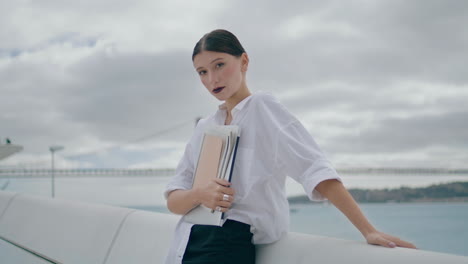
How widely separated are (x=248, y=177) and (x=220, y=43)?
0.33 m

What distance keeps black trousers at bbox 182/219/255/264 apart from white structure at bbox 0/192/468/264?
8 cm

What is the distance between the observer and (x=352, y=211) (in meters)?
0.90

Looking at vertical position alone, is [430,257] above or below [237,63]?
below

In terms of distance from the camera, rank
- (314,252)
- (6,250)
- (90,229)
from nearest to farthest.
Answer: (314,252), (90,229), (6,250)

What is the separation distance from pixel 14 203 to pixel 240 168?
2549 millimetres

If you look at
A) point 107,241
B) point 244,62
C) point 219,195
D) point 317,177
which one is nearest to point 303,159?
point 317,177

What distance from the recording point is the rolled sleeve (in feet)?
3.01

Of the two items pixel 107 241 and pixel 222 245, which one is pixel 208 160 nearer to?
pixel 222 245

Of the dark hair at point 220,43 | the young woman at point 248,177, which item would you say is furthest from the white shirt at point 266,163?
the dark hair at point 220,43

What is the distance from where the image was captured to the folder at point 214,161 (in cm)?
102

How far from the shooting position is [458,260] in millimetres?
729

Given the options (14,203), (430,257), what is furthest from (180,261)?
(14,203)

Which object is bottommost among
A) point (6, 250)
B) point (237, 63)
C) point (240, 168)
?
point (6, 250)

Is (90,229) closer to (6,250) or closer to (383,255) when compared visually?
(6,250)
